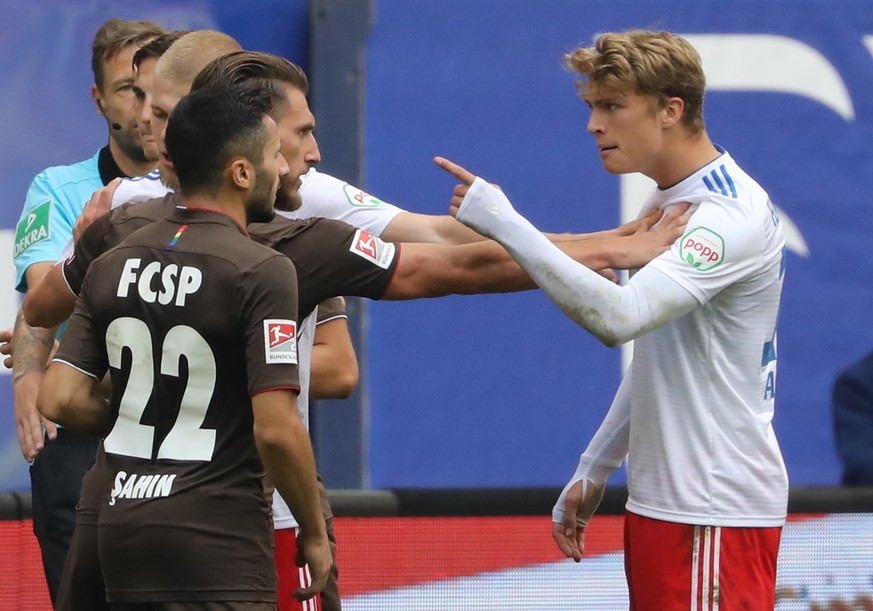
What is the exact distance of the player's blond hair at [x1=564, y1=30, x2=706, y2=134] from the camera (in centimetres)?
305

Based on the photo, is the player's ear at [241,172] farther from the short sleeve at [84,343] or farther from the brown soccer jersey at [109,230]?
the short sleeve at [84,343]

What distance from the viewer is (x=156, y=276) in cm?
262

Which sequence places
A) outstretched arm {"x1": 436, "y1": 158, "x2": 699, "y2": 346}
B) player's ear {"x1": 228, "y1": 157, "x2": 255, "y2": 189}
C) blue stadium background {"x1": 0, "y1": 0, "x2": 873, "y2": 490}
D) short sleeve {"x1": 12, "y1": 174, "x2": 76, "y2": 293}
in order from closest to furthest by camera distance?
player's ear {"x1": 228, "y1": 157, "x2": 255, "y2": 189} < outstretched arm {"x1": 436, "y1": 158, "x2": 699, "y2": 346} < short sleeve {"x1": 12, "y1": 174, "x2": 76, "y2": 293} < blue stadium background {"x1": 0, "y1": 0, "x2": 873, "y2": 490}

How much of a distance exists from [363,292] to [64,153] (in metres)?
3.15

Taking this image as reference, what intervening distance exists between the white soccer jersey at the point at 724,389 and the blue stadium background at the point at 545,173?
2.80 m

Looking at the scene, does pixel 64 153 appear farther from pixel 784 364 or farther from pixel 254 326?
pixel 254 326

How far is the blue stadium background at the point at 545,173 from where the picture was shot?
19.2 feet

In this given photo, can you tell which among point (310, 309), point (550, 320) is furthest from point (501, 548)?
point (310, 309)

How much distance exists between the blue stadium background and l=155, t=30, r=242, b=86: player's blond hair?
2.48 m

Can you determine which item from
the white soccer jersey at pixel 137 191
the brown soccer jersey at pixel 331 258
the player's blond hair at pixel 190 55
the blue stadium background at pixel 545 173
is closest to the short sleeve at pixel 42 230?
the white soccer jersey at pixel 137 191

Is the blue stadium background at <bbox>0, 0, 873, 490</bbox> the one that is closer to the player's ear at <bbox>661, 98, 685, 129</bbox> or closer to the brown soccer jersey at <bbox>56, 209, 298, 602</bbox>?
the player's ear at <bbox>661, 98, 685, 129</bbox>

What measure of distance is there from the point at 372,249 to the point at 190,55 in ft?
2.46

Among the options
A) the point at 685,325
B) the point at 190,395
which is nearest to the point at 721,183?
the point at 685,325

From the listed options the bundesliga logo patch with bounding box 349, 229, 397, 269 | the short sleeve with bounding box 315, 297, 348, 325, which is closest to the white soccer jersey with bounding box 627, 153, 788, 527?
the bundesliga logo patch with bounding box 349, 229, 397, 269
